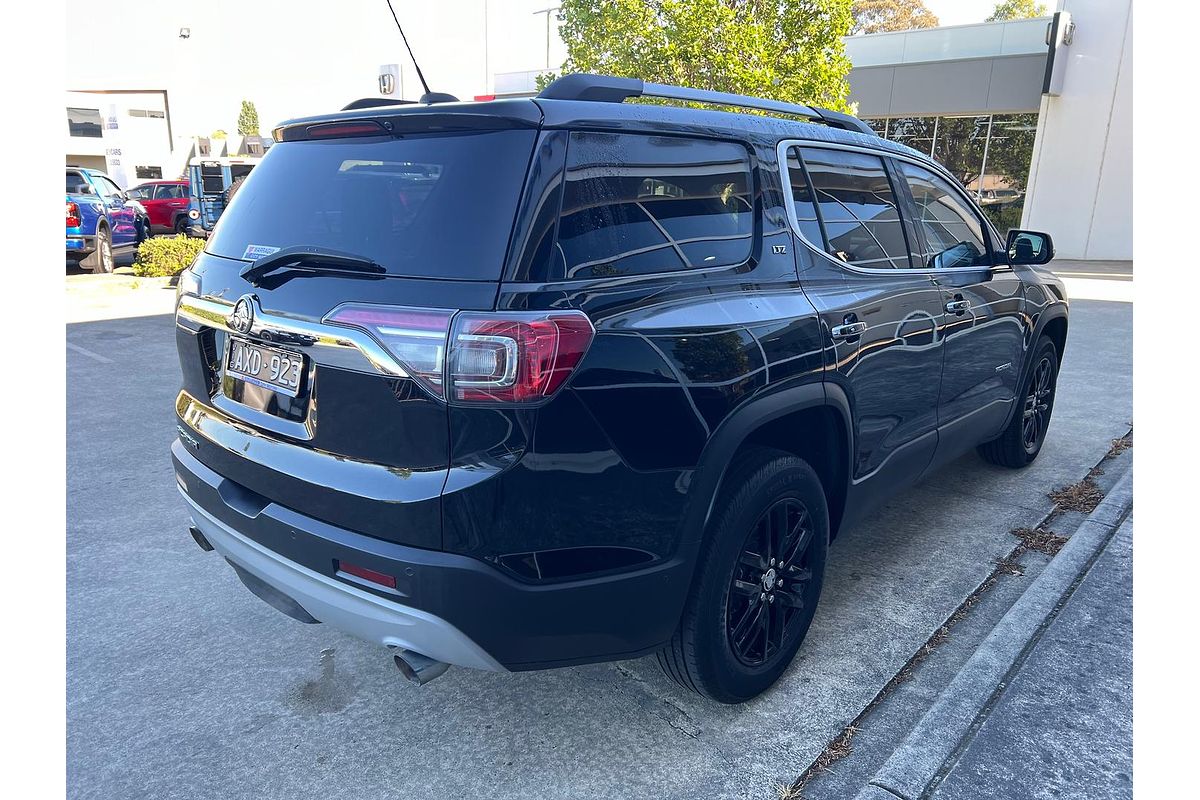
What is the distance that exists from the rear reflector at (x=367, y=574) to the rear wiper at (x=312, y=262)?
2.53 ft

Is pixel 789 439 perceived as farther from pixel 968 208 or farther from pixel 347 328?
pixel 968 208

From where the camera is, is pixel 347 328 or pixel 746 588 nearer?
pixel 347 328

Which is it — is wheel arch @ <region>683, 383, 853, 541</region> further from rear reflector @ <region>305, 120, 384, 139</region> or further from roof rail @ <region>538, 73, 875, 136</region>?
rear reflector @ <region>305, 120, 384, 139</region>

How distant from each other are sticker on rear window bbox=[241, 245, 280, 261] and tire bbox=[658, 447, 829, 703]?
155cm

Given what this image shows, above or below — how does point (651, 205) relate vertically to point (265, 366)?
above

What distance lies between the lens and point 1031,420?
4.94 m

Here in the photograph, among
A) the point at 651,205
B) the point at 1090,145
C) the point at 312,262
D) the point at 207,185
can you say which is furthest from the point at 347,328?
the point at 1090,145

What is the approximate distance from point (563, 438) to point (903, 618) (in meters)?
2.04

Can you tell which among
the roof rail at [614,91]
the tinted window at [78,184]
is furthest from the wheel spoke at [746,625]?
the tinted window at [78,184]

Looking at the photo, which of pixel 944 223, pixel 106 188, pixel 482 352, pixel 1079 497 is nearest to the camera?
pixel 482 352

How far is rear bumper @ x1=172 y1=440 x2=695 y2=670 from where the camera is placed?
196cm

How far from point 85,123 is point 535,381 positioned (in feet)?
205

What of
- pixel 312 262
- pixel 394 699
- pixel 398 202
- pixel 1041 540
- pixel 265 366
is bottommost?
pixel 394 699
